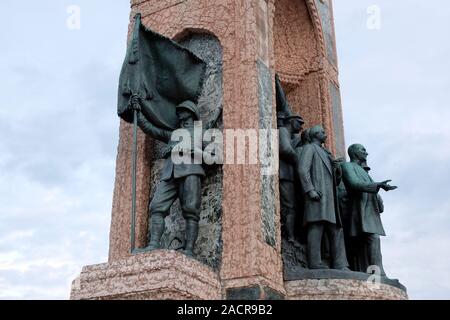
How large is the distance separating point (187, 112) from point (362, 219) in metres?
2.92

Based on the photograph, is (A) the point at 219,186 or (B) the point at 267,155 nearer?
(A) the point at 219,186

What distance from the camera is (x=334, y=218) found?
383 inches

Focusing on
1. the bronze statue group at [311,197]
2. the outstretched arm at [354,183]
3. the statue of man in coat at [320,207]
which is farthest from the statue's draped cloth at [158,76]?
the outstretched arm at [354,183]

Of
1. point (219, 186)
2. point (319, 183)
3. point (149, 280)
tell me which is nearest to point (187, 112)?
point (219, 186)

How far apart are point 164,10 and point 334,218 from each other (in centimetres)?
433

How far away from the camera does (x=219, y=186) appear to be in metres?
9.31

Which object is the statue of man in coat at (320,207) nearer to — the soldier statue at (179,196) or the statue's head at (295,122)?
the statue's head at (295,122)

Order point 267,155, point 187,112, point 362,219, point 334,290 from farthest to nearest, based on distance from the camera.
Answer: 1. point 362,219
2. point 187,112
3. point 267,155
4. point 334,290

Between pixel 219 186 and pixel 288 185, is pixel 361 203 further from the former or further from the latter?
pixel 219 186

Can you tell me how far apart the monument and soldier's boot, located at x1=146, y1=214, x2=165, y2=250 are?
14mm

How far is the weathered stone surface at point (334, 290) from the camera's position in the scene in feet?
29.1

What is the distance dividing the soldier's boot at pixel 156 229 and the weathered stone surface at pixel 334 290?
5.60ft

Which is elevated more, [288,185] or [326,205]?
[288,185]
